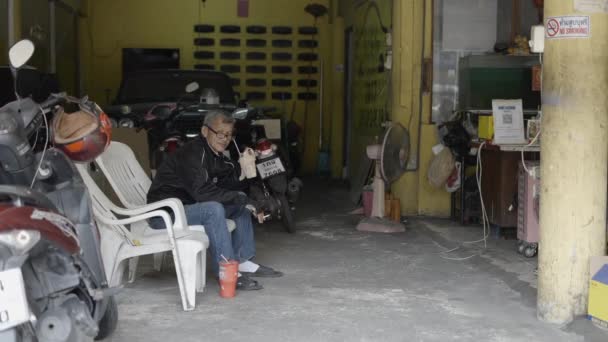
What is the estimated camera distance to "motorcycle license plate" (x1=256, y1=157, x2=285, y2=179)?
6746mm

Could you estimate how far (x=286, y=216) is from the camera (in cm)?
711

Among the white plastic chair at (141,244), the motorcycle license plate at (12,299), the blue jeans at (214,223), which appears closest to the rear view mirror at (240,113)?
the blue jeans at (214,223)

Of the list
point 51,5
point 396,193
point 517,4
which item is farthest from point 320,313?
point 51,5

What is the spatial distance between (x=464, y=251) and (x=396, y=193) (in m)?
1.92

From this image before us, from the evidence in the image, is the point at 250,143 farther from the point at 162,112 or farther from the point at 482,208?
the point at 482,208

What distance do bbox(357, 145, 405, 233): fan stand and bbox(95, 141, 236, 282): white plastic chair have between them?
2.35m

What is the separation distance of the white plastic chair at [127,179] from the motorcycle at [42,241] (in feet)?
5.69

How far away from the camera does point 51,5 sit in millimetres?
10016

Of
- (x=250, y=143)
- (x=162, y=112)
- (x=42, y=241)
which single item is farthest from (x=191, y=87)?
(x=42, y=241)

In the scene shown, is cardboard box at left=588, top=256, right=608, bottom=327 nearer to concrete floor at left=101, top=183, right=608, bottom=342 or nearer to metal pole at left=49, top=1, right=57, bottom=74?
concrete floor at left=101, top=183, right=608, bottom=342

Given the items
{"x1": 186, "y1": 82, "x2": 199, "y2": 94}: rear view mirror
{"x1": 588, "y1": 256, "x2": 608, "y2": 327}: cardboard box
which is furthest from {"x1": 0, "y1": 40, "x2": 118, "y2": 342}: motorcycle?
{"x1": 186, "y1": 82, "x2": 199, "y2": 94}: rear view mirror

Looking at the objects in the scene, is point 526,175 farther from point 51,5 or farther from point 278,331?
point 51,5

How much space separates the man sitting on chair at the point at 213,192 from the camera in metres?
4.86

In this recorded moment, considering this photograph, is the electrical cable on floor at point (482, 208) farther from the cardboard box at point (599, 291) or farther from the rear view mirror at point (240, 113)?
the cardboard box at point (599, 291)
